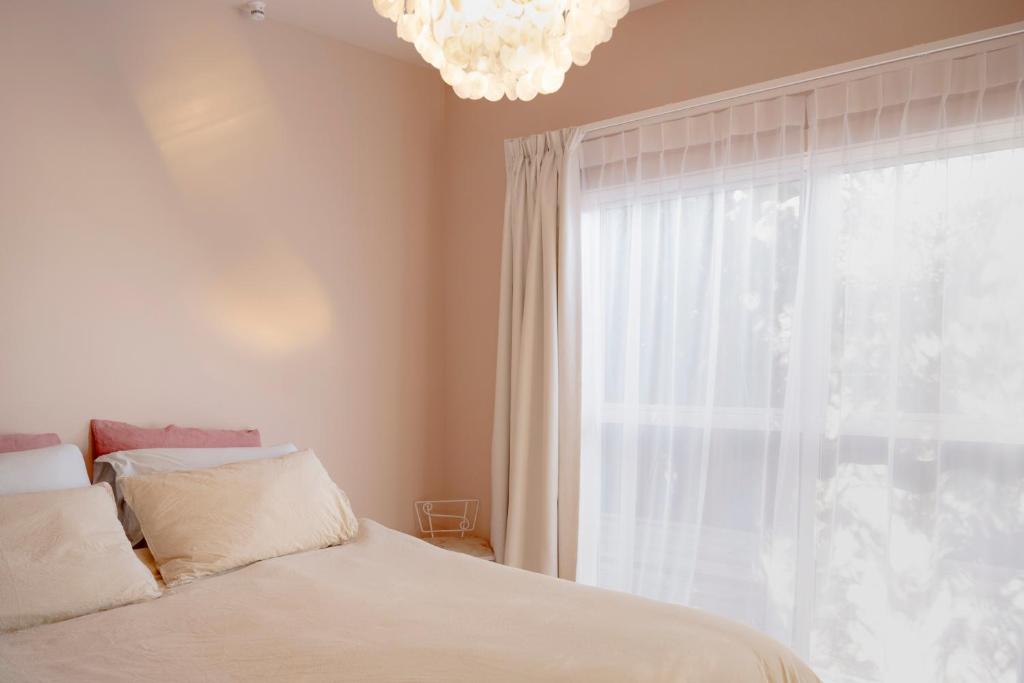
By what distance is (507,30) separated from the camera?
5.69 feet

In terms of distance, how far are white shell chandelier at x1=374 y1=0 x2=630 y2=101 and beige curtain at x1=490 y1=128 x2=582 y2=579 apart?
146cm

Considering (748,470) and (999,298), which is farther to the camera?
(748,470)

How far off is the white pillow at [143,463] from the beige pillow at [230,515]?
11cm

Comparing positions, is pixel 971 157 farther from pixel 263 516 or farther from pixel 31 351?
pixel 31 351

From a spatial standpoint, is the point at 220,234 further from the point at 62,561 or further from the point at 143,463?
the point at 62,561

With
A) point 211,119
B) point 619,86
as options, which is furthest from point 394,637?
point 619,86

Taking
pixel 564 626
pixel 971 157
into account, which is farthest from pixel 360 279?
pixel 971 157

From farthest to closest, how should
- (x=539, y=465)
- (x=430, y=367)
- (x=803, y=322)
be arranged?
(x=430, y=367) → (x=539, y=465) → (x=803, y=322)

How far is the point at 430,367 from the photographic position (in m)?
3.79

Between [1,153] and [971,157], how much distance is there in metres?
2.94

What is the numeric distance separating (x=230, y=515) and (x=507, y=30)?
5.14ft

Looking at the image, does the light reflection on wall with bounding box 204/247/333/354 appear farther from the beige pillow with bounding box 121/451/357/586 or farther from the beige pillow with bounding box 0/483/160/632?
the beige pillow with bounding box 0/483/160/632

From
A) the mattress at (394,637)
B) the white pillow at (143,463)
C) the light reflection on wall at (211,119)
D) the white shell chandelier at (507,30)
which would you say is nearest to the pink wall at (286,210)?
the light reflection on wall at (211,119)

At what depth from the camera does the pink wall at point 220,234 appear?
2518mm
